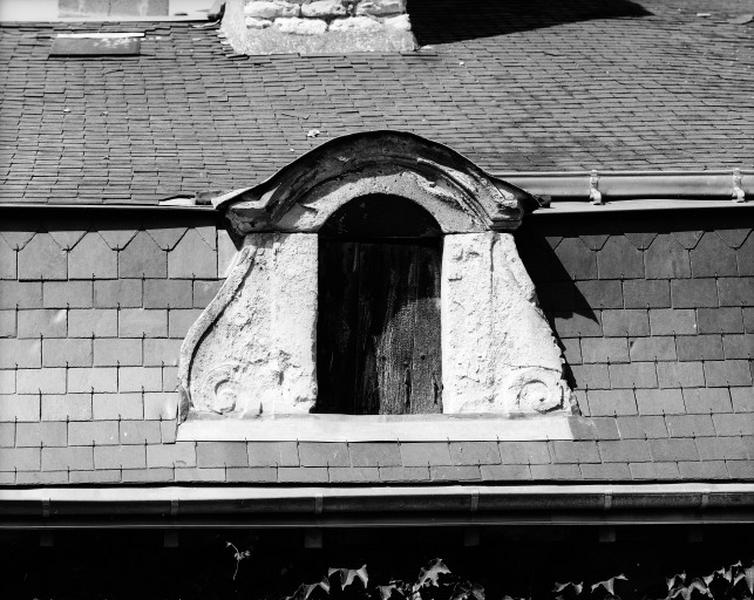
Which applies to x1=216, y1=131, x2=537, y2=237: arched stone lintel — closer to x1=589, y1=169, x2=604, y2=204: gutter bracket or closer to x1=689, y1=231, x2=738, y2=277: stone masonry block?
x1=589, y1=169, x2=604, y2=204: gutter bracket

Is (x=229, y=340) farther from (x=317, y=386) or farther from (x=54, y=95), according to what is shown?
(x=54, y=95)

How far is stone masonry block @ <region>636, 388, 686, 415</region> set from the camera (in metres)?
7.80

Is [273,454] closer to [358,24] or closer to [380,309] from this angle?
[380,309]

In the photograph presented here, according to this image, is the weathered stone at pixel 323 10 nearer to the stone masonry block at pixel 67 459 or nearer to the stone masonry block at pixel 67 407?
the stone masonry block at pixel 67 407

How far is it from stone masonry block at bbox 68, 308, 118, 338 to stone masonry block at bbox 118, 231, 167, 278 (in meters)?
0.22

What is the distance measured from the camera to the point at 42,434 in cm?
750

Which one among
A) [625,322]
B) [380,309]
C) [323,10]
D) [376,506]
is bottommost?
[376,506]

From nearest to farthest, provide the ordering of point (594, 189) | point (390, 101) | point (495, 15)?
point (594, 189) → point (390, 101) → point (495, 15)

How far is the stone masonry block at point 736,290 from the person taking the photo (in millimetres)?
8055

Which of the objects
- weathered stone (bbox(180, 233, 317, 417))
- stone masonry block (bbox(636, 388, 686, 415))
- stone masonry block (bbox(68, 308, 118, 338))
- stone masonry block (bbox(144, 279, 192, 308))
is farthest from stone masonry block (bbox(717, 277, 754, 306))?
stone masonry block (bbox(68, 308, 118, 338))

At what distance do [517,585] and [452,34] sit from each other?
183 inches

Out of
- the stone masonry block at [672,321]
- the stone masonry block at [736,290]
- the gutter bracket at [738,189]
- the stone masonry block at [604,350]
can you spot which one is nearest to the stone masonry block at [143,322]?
the stone masonry block at [604,350]

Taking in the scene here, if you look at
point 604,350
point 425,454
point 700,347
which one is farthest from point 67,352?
point 700,347

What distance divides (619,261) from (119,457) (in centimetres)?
266
